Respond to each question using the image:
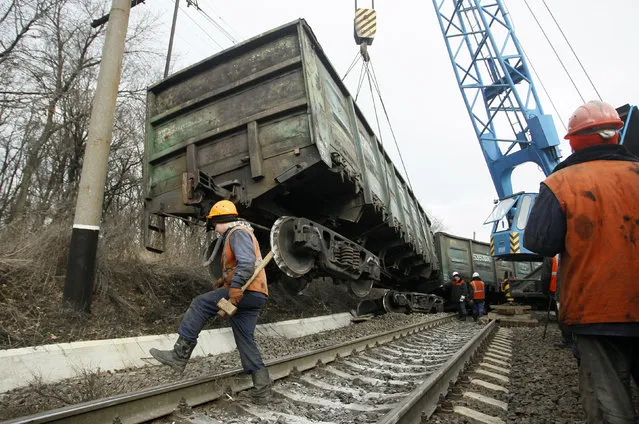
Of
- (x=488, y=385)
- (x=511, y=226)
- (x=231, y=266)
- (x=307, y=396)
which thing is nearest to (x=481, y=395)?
(x=488, y=385)

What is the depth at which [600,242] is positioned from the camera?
5.27ft

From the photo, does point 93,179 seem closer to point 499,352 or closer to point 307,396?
point 307,396

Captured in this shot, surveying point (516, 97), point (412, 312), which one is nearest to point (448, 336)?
point (412, 312)

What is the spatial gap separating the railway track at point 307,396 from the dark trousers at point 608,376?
91cm

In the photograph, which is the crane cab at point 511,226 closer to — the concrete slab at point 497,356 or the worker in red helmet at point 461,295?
the worker in red helmet at point 461,295

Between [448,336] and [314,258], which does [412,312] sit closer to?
[448,336]

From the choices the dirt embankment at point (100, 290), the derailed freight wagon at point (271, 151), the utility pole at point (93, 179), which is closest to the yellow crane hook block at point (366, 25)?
the derailed freight wagon at point (271, 151)

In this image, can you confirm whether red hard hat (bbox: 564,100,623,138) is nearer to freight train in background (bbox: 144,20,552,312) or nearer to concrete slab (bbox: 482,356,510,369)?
freight train in background (bbox: 144,20,552,312)

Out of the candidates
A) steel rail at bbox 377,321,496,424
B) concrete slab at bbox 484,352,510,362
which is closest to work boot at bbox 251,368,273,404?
→ steel rail at bbox 377,321,496,424

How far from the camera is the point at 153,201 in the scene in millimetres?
5801

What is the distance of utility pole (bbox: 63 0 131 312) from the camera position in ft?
15.2

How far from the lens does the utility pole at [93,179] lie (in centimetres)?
464

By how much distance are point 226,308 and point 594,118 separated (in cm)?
240

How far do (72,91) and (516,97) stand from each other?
1531cm
